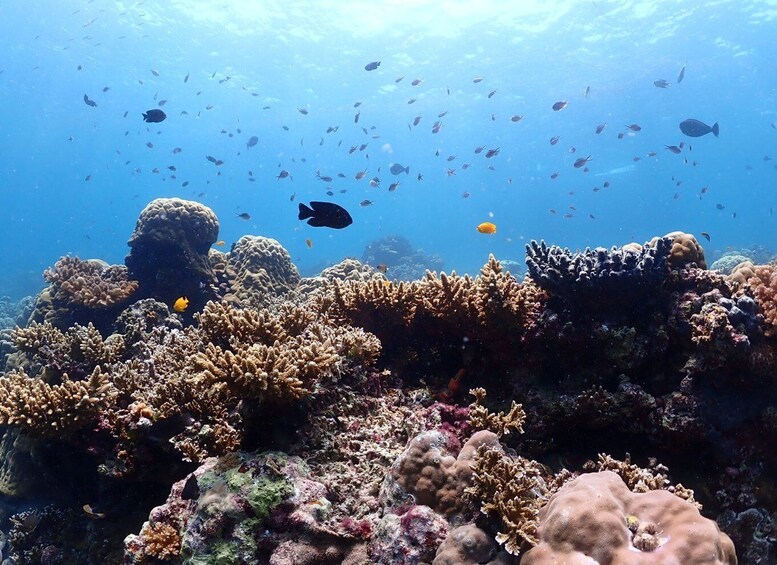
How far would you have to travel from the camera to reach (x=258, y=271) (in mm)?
11891

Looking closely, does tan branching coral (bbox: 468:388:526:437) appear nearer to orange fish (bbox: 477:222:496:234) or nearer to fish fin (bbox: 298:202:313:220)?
fish fin (bbox: 298:202:313:220)

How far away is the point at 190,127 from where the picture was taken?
88.3 metres

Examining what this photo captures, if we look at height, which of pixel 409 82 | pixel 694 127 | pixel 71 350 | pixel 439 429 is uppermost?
pixel 409 82

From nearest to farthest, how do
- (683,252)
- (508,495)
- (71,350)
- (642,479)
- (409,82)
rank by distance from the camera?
(508,495) < (642,479) < (683,252) < (71,350) < (409,82)

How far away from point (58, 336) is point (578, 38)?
46.3 metres

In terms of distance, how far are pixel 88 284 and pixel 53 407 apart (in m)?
6.56

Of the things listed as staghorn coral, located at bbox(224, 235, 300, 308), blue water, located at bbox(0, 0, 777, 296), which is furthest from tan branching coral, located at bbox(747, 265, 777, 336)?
blue water, located at bbox(0, 0, 777, 296)

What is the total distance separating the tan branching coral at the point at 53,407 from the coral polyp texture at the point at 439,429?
22 mm

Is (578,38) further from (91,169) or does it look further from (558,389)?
(91,169)

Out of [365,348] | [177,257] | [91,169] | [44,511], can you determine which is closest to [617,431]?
[365,348]

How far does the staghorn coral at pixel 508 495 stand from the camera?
8.88ft

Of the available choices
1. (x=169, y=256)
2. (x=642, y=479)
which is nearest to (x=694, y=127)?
(x=642, y=479)

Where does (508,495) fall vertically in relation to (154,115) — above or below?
below

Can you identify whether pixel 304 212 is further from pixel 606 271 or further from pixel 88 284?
pixel 88 284
